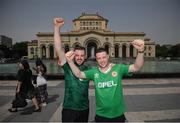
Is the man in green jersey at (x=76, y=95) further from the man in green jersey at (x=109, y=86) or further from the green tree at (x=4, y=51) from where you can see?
the green tree at (x=4, y=51)

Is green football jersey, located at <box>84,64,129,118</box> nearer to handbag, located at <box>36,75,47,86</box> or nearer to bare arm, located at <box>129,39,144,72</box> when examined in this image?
bare arm, located at <box>129,39,144,72</box>

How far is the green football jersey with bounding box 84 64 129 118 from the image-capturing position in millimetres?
3227

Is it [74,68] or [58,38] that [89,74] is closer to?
[74,68]

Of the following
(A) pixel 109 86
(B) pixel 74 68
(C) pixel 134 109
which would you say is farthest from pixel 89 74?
(C) pixel 134 109

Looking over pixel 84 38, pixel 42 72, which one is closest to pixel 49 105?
pixel 42 72

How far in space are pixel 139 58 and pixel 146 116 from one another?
328cm

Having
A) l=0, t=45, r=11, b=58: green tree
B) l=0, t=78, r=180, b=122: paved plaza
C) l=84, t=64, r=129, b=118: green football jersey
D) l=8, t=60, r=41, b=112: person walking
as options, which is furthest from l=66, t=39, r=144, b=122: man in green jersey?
l=0, t=45, r=11, b=58: green tree

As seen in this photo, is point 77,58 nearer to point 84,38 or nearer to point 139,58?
point 139,58

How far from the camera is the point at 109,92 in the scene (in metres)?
3.22

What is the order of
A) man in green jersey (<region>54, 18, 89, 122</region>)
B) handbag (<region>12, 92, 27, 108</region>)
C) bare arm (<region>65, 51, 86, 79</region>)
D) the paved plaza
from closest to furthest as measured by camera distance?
bare arm (<region>65, 51, 86, 79</region>) < man in green jersey (<region>54, 18, 89, 122</region>) < the paved plaza < handbag (<region>12, 92, 27, 108</region>)

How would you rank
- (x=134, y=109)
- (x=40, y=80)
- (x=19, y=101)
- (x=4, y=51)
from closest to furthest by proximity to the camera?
(x=19, y=101)
(x=134, y=109)
(x=40, y=80)
(x=4, y=51)

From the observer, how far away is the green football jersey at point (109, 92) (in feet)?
10.6

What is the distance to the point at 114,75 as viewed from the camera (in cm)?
327

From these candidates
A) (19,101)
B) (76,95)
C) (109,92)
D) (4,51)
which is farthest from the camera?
(4,51)
